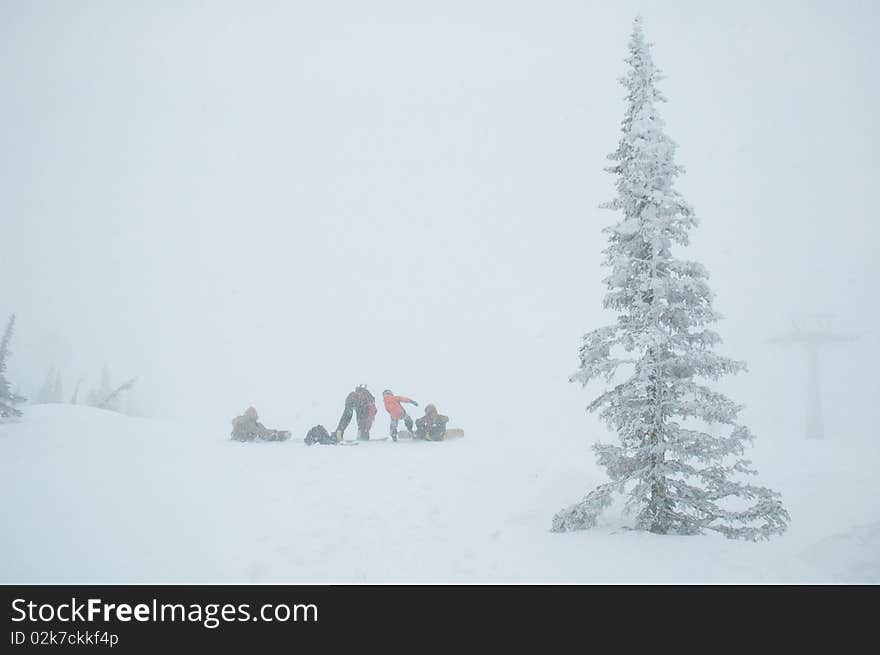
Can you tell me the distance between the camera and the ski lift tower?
1635 inches

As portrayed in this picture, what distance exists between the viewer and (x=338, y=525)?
351 inches

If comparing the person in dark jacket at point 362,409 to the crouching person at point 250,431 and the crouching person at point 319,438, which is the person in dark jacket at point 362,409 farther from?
the crouching person at point 250,431

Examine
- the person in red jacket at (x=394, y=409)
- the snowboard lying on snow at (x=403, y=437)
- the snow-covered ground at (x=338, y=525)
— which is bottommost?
the snow-covered ground at (x=338, y=525)

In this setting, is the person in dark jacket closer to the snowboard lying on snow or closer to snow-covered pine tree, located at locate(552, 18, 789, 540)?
the snowboard lying on snow

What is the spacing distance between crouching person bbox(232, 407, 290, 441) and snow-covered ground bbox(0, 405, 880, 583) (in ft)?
8.01

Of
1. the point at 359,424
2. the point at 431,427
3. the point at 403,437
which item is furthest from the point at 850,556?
the point at 359,424

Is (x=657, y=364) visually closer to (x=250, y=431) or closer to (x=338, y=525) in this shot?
(x=338, y=525)

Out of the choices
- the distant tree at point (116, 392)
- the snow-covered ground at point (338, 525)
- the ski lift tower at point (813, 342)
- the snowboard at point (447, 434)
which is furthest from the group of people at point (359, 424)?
the ski lift tower at point (813, 342)

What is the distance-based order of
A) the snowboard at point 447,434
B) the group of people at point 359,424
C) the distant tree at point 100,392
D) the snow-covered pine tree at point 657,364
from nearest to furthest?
the snow-covered pine tree at point 657,364
the group of people at point 359,424
the snowboard at point 447,434
the distant tree at point 100,392

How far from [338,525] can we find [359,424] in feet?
36.9

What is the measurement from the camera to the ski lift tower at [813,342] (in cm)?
4153

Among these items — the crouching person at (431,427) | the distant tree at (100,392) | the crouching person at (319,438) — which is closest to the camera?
the crouching person at (319,438)

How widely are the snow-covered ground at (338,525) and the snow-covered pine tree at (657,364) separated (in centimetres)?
61

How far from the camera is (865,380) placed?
7412 centimetres
